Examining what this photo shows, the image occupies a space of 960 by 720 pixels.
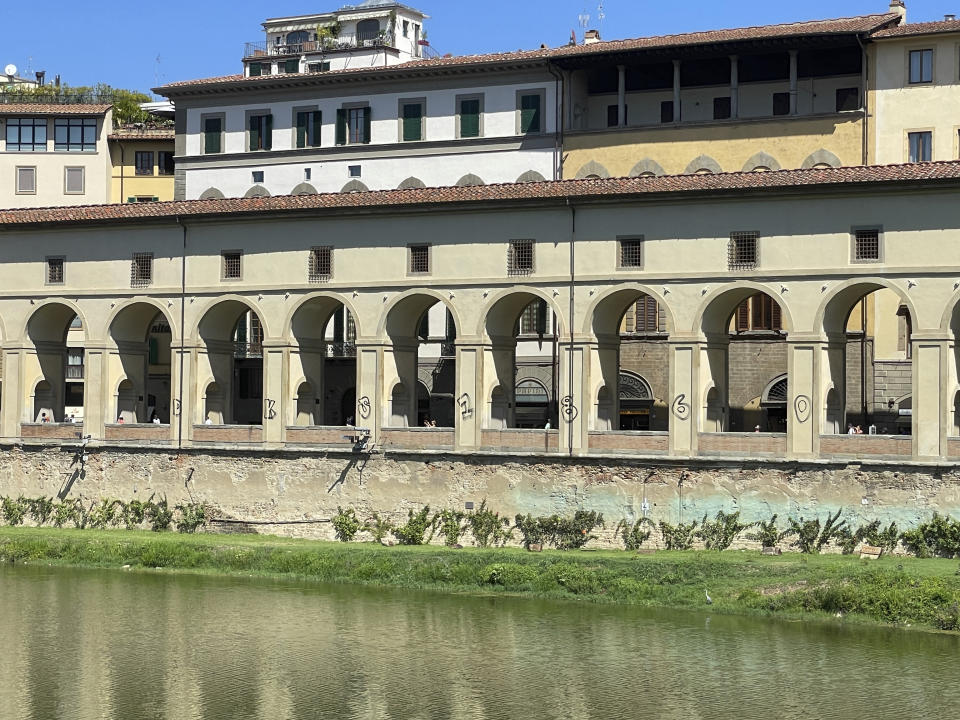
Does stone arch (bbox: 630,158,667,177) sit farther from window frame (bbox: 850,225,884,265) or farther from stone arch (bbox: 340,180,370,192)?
window frame (bbox: 850,225,884,265)

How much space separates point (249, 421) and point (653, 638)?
2861 centimetres

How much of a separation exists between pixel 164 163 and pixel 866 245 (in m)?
38.9

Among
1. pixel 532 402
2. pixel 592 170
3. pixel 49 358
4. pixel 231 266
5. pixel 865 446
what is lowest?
pixel 865 446

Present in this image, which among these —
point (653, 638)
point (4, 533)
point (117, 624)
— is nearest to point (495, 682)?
point (653, 638)

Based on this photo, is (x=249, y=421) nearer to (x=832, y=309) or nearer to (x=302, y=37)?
(x=832, y=309)

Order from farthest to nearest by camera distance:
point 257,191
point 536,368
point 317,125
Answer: point 257,191 → point 317,125 → point 536,368

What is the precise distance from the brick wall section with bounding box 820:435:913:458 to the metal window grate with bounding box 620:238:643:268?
22.7 feet

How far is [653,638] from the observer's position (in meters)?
34.5

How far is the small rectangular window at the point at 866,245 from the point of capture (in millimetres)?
43062

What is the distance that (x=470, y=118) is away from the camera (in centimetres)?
5922

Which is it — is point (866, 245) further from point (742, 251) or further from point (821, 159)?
point (821, 159)

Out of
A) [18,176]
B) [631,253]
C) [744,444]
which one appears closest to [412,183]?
[631,253]

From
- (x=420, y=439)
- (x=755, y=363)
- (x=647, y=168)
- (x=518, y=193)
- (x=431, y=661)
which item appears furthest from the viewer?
(x=647, y=168)

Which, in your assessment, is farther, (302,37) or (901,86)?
(302,37)
